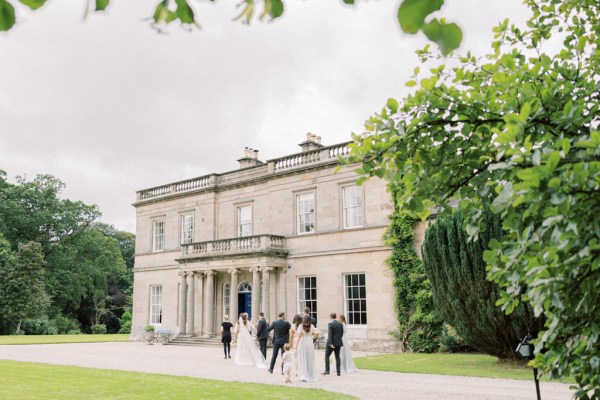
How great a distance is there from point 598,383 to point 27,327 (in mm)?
43217

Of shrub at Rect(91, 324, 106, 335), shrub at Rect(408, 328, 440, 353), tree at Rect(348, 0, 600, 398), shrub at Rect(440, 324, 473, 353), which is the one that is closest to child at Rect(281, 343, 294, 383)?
tree at Rect(348, 0, 600, 398)

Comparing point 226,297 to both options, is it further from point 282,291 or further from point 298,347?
point 298,347

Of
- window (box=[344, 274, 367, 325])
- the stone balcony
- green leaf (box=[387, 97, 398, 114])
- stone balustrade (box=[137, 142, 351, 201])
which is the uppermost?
stone balustrade (box=[137, 142, 351, 201])

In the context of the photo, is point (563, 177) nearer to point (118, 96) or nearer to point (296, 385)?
point (296, 385)

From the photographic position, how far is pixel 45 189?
157ft

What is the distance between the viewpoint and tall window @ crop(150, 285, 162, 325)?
30.3m

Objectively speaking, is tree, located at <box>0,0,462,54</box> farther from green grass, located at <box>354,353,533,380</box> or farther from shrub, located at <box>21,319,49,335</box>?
shrub, located at <box>21,319,49,335</box>

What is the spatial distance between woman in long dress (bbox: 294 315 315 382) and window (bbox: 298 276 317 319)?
1086cm

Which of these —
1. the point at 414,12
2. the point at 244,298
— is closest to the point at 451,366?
the point at 244,298

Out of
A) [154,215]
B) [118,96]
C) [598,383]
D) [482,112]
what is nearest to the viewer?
[598,383]

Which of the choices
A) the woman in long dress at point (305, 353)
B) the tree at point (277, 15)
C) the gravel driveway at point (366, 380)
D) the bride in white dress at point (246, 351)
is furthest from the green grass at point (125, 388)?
the tree at point (277, 15)

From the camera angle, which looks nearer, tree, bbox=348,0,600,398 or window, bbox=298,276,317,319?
tree, bbox=348,0,600,398

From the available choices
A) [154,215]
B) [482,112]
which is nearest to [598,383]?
[482,112]

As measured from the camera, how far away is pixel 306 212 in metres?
24.8
